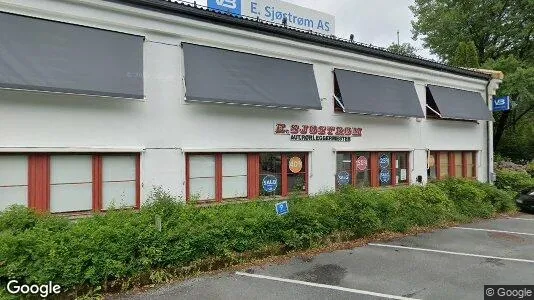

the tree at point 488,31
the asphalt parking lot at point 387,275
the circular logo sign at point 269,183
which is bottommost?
the asphalt parking lot at point 387,275

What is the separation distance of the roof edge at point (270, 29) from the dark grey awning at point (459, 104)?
113 centimetres

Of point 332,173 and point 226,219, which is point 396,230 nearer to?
point 332,173

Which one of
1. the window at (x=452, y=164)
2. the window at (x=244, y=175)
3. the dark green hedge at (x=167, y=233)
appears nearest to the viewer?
the dark green hedge at (x=167, y=233)

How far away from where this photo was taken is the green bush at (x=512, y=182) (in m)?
20.3

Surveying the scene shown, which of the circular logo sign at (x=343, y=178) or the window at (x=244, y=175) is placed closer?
the window at (x=244, y=175)

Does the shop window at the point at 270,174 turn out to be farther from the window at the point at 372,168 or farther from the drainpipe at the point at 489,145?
the drainpipe at the point at 489,145

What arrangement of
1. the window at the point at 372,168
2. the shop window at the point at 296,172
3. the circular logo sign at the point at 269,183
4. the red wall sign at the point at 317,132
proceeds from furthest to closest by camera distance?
the window at the point at 372,168 → the shop window at the point at 296,172 → the red wall sign at the point at 317,132 → the circular logo sign at the point at 269,183

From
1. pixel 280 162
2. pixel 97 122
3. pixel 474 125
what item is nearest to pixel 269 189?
pixel 280 162

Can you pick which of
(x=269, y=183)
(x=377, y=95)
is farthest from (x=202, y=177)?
(x=377, y=95)

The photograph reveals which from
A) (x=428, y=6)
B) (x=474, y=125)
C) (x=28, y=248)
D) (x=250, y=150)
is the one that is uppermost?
(x=428, y=6)

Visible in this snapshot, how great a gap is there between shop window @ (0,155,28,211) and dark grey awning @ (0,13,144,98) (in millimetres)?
1743

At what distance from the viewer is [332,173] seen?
45.3 ft

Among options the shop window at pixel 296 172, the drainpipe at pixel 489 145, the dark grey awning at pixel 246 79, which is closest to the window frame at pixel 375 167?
the shop window at pixel 296 172

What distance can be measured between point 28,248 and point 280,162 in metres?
7.86
